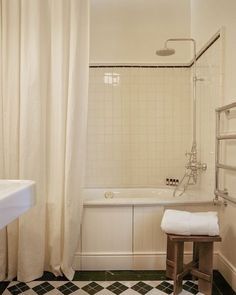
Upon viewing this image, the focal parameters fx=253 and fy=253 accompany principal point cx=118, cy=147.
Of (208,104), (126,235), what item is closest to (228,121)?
(208,104)

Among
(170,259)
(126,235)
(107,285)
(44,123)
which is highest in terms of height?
(44,123)

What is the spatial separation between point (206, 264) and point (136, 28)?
2.43m

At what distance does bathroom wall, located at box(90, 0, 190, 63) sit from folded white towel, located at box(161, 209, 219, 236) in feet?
6.04

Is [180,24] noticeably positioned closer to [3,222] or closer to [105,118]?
[105,118]

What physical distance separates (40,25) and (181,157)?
6.26 ft

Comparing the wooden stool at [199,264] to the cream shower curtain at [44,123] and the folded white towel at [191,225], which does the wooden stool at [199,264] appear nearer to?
the folded white towel at [191,225]

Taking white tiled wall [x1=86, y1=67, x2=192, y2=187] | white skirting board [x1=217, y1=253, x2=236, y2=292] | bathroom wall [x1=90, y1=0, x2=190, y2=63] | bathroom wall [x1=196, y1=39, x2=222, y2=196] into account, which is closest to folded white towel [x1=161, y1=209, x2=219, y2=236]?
white skirting board [x1=217, y1=253, x2=236, y2=292]

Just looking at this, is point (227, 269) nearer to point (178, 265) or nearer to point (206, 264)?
point (206, 264)

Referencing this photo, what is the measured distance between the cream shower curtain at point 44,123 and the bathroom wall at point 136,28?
0.97m

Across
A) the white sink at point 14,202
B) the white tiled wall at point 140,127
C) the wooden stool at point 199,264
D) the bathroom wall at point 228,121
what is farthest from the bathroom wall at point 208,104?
the white sink at point 14,202

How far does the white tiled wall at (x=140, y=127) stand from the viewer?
282cm

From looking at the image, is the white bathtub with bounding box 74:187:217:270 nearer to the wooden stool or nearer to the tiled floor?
the tiled floor

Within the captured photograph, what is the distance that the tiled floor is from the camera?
1.69 metres

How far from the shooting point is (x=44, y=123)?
72.8 inches
